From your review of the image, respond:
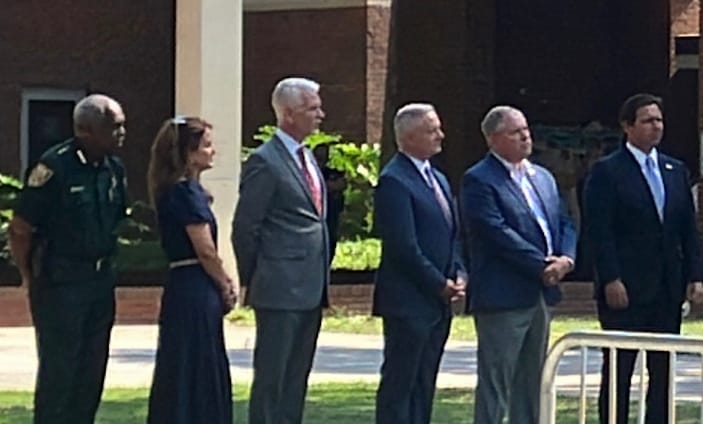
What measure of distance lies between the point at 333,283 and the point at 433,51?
6538mm

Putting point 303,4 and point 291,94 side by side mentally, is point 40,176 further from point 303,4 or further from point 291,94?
point 303,4

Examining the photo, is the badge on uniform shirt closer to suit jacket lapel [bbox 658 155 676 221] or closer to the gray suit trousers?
the gray suit trousers

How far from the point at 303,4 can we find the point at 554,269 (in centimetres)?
2065

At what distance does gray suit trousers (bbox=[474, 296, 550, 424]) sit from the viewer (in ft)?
36.8

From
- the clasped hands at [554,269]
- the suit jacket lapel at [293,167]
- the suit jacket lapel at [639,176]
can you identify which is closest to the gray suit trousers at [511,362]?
the clasped hands at [554,269]

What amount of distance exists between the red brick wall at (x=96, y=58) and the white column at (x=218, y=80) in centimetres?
598

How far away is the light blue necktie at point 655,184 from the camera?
1144 centimetres

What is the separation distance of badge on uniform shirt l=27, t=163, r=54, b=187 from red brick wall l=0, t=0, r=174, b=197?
17713 mm

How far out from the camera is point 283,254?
1079cm

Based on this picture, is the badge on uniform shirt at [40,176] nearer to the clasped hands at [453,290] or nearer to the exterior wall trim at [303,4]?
the clasped hands at [453,290]

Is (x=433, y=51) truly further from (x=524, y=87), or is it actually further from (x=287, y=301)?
(x=287, y=301)

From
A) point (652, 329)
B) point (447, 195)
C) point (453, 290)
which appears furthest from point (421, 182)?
point (652, 329)

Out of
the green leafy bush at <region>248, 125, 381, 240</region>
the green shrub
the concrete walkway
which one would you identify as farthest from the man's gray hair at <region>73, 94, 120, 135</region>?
the green leafy bush at <region>248, 125, 381, 240</region>

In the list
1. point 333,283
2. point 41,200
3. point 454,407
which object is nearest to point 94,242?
point 41,200
